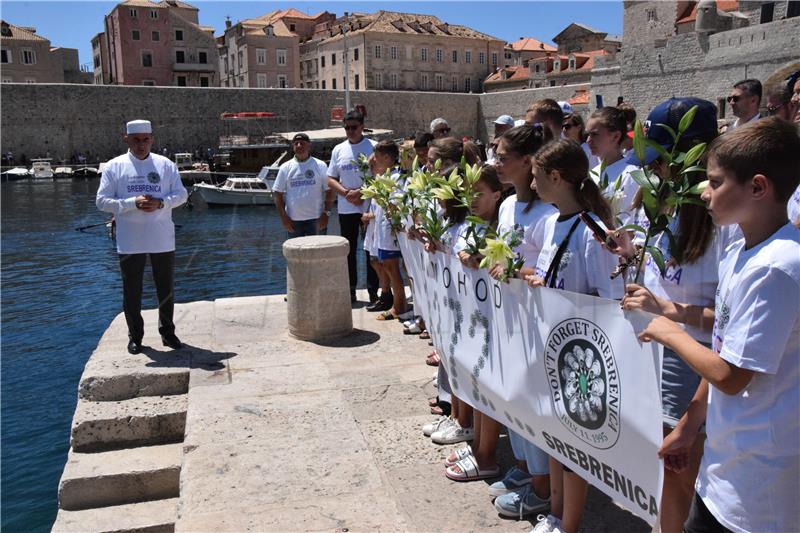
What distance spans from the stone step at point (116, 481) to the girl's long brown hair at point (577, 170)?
324 centimetres

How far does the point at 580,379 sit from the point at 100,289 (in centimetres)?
1525

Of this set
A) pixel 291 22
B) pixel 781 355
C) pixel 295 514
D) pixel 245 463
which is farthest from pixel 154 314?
pixel 291 22

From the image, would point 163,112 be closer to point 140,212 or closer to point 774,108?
point 140,212

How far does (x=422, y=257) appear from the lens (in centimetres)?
438

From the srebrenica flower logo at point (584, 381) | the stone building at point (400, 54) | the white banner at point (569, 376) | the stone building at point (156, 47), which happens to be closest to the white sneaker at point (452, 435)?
the white banner at point (569, 376)

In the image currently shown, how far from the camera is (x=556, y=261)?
2.92 meters

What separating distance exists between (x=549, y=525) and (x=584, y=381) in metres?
0.80

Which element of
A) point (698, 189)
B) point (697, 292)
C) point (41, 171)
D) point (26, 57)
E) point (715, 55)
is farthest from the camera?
point (26, 57)

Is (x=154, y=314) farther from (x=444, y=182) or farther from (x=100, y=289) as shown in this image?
(x=100, y=289)

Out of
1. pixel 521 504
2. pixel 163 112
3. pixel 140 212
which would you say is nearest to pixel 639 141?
pixel 521 504

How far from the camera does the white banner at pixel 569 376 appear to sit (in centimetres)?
237

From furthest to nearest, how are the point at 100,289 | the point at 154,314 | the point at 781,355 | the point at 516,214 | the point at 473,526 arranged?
the point at 100,289 → the point at 154,314 → the point at 516,214 → the point at 473,526 → the point at 781,355

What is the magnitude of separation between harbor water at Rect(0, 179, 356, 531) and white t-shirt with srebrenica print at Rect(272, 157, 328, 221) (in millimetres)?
3341

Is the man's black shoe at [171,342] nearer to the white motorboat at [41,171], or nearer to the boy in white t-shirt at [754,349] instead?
the boy in white t-shirt at [754,349]
